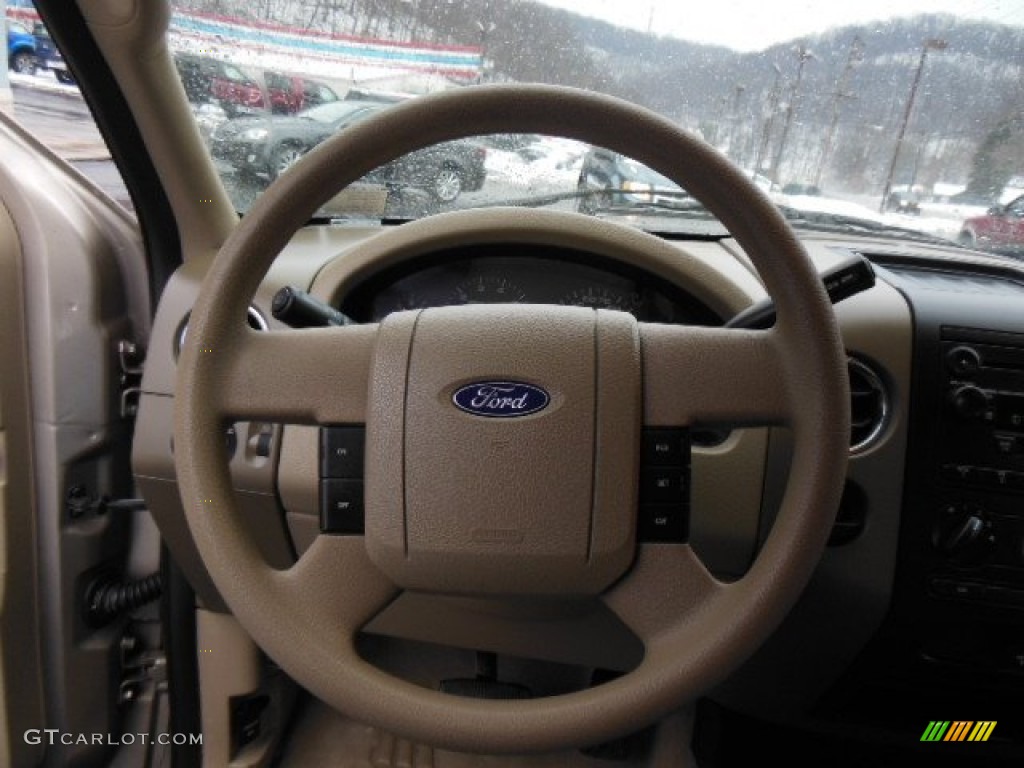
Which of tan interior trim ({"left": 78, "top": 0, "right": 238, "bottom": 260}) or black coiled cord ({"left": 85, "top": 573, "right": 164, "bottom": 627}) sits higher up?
tan interior trim ({"left": 78, "top": 0, "right": 238, "bottom": 260})

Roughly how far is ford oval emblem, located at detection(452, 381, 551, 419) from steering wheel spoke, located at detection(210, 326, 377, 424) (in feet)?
0.37

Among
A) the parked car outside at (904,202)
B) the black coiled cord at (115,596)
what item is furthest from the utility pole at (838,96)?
the black coiled cord at (115,596)

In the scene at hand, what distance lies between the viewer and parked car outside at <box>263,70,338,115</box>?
1298mm

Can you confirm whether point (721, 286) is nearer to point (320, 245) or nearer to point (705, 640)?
point (705, 640)

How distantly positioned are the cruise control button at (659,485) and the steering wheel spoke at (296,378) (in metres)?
0.31

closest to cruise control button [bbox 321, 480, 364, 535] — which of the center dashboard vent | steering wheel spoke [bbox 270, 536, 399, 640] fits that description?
steering wheel spoke [bbox 270, 536, 399, 640]

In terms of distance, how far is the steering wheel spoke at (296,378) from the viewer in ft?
2.78

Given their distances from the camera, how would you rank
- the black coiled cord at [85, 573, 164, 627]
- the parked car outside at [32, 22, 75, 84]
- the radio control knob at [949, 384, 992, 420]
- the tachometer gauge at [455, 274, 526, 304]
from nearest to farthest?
the radio control knob at [949, 384, 992, 420] < the parked car outside at [32, 22, 75, 84] < the tachometer gauge at [455, 274, 526, 304] < the black coiled cord at [85, 573, 164, 627]

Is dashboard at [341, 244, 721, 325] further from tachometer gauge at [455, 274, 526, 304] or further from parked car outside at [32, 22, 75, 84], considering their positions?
parked car outside at [32, 22, 75, 84]

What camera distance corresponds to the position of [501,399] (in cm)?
84

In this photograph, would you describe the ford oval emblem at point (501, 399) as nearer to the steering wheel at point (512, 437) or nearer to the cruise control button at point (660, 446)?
the steering wheel at point (512, 437)

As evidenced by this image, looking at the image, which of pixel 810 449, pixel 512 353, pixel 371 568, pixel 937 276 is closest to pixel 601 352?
pixel 512 353

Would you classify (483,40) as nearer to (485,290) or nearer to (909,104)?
(485,290)

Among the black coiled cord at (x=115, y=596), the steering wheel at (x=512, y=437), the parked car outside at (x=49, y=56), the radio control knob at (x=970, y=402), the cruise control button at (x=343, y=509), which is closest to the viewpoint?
the steering wheel at (x=512, y=437)
